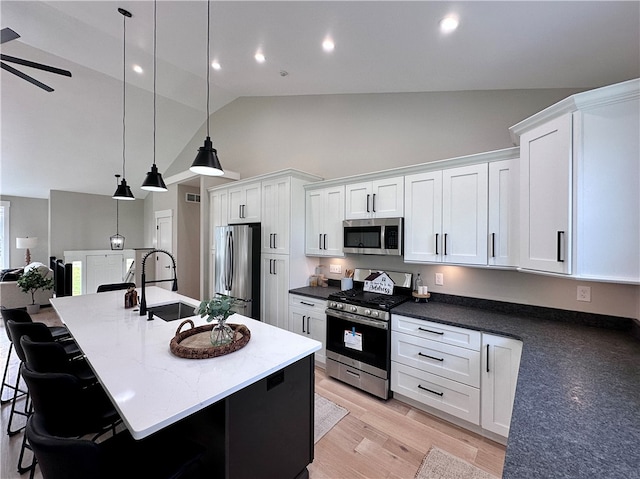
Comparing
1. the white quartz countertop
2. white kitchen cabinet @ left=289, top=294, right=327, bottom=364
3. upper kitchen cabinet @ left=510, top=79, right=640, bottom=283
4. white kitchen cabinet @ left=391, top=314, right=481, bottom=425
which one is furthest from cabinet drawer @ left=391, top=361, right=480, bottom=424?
the white quartz countertop

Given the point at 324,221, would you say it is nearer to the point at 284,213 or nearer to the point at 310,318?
the point at 284,213

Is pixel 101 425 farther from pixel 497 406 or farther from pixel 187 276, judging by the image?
pixel 187 276

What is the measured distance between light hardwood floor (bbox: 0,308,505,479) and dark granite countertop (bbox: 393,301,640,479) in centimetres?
90

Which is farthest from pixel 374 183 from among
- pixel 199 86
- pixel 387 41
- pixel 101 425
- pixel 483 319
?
pixel 199 86

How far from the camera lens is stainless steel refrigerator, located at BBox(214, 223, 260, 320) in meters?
3.60

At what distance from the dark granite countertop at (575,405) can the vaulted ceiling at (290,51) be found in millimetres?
Result: 1891

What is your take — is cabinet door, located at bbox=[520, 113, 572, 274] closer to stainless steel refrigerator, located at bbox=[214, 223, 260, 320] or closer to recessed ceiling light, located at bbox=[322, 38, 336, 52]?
recessed ceiling light, located at bbox=[322, 38, 336, 52]

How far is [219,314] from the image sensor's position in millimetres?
1517

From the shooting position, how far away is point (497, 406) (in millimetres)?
1975

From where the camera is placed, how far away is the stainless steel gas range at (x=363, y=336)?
2.51m

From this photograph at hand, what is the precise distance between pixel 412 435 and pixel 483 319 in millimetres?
1106

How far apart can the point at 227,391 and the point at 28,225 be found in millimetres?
9216

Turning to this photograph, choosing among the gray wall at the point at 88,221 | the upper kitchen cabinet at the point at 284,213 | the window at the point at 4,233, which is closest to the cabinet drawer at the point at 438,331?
the upper kitchen cabinet at the point at 284,213

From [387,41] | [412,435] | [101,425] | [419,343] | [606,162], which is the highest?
[387,41]
